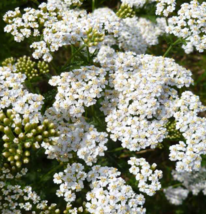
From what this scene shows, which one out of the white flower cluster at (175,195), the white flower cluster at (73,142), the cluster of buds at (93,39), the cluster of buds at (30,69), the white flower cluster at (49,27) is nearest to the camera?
the white flower cluster at (73,142)

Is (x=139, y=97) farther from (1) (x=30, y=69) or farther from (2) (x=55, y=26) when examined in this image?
(1) (x=30, y=69)

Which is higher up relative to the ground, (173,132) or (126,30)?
(126,30)

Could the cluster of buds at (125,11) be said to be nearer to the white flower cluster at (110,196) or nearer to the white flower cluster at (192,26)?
the white flower cluster at (192,26)

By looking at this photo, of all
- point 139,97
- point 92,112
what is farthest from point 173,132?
point 92,112

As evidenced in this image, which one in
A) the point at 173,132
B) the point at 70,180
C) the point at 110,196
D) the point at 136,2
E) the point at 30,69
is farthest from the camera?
the point at 136,2

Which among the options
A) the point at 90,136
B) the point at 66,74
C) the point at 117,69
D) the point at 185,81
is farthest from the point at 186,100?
the point at 66,74

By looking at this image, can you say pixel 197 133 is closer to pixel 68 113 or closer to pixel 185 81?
Result: pixel 185 81

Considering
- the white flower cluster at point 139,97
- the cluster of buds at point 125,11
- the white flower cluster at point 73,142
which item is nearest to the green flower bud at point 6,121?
the white flower cluster at point 73,142
